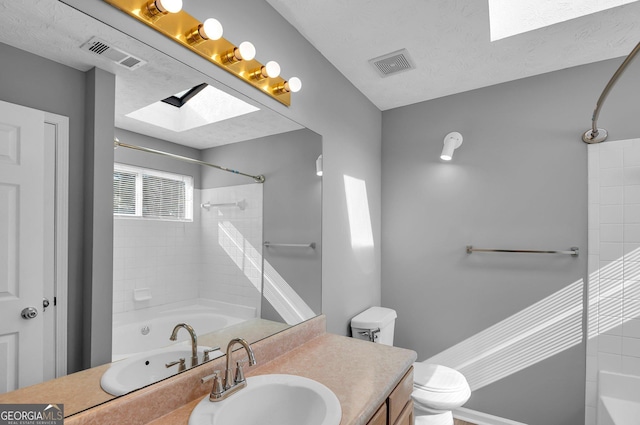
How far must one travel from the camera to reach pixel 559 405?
6.88ft

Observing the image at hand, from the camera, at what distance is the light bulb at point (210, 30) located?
1112mm

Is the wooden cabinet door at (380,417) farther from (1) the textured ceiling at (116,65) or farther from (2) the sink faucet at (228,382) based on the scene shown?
(1) the textured ceiling at (116,65)

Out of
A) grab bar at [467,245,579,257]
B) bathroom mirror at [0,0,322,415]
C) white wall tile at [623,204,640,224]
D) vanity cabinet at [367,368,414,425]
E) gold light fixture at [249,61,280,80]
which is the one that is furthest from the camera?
grab bar at [467,245,579,257]

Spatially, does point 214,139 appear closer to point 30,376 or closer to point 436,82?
point 30,376

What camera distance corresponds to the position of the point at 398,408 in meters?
1.32

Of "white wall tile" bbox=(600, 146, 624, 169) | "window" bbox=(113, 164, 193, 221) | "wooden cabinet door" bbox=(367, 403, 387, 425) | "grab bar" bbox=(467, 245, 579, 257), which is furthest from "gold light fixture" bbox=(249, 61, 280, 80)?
"white wall tile" bbox=(600, 146, 624, 169)

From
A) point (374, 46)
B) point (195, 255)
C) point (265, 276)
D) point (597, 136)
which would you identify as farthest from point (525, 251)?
point (195, 255)

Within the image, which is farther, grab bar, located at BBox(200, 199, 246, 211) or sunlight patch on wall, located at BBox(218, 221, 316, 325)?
sunlight patch on wall, located at BBox(218, 221, 316, 325)

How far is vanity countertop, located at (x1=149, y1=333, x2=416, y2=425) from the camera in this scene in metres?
1.00

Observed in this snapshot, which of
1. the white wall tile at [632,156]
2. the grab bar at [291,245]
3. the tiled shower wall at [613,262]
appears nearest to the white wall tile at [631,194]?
the tiled shower wall at [613,262]

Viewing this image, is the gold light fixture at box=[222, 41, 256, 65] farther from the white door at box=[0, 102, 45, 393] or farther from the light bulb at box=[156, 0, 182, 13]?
the white door at box=[0, 102, 45, 393]

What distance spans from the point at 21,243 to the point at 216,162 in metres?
0.63

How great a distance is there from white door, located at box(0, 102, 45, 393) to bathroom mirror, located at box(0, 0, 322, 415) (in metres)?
0.08

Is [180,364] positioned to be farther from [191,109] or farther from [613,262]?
[613,262]
